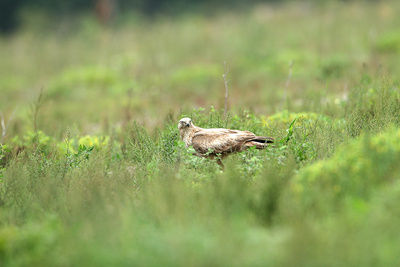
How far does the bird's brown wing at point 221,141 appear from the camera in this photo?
4719 mm

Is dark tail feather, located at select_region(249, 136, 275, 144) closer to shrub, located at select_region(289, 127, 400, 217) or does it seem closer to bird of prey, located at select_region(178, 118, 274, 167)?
bird of prey, located at select_region(178, 118, 274, 167)

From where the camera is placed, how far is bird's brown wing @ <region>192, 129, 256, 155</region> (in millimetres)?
4719

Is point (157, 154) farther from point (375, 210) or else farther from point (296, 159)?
point (375, 210)

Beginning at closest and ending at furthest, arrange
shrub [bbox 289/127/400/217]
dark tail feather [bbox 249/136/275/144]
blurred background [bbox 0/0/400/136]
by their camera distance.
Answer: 1. shrub [bbox 289/127/400/217]
2. dark tail feather [bbox 249/136/275/144]
3. blurred background [bbox 0/0/400/136]

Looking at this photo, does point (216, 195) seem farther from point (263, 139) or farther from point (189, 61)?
point (189, 61)

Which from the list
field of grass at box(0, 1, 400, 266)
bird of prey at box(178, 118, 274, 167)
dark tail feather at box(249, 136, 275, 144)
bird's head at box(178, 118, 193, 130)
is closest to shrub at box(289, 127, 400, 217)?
field of grass at box(0, 1, 400, 266)

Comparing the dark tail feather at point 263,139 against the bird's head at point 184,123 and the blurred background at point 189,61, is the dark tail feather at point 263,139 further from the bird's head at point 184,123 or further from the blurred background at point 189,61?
the blurred background at point 189,61

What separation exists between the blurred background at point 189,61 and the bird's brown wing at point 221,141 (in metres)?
2.25

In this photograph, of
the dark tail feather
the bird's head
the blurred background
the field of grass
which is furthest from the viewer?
the blurred background

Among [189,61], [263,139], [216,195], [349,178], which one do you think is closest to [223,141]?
[263,139]

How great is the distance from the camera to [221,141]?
187 inches

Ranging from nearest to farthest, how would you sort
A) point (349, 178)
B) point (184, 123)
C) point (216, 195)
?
point (349, 178) → point (216, 195) → point (184, 123)

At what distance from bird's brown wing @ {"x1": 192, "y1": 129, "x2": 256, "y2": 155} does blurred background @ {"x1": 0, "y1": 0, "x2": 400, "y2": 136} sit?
2.25 m

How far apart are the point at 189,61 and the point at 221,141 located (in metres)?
11.3
